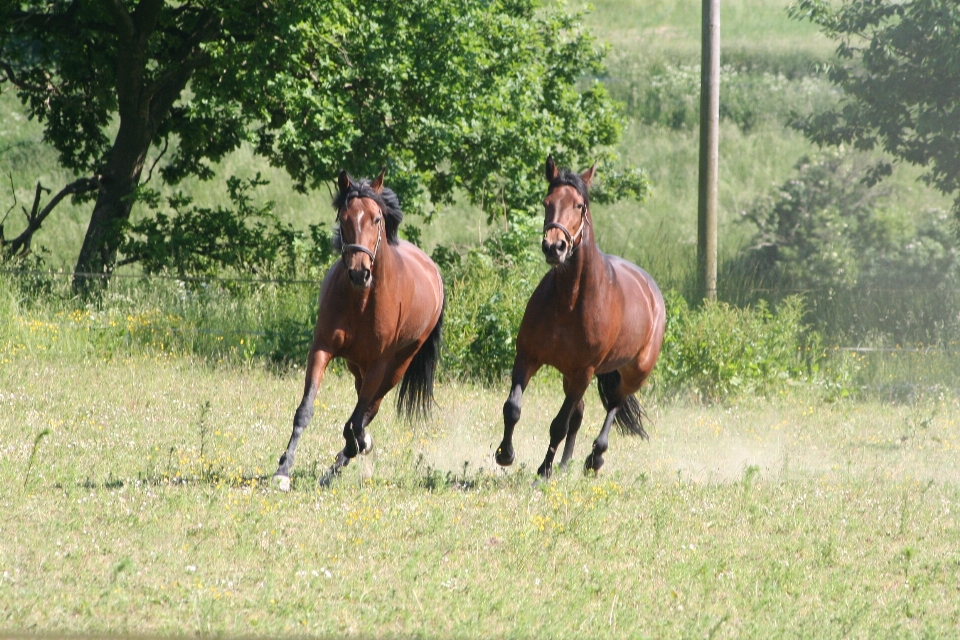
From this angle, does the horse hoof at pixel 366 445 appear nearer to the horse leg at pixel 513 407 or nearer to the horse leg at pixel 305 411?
the horse leg at pixel 305 411

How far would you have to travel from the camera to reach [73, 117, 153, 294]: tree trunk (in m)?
16.1

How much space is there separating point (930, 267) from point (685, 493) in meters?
18.2

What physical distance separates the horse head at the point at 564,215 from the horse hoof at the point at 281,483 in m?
2.26

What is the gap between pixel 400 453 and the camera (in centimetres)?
855

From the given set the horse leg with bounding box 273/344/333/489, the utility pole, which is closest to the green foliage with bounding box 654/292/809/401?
the utility pole

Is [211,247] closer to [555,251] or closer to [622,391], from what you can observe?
[622,391]

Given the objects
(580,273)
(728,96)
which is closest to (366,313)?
(580,273)

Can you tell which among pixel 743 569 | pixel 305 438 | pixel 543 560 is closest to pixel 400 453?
pixel 305 438

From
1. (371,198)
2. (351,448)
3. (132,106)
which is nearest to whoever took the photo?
(371,198)

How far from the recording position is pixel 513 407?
7441mm

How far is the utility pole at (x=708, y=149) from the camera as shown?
13.4 meters

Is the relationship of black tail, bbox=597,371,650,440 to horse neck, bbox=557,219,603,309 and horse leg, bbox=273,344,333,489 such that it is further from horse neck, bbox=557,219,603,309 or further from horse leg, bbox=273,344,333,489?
horse leg, bbox=273,344,333,489

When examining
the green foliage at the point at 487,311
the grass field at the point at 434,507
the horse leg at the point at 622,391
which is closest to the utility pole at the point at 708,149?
the grass field at the point at 434,507

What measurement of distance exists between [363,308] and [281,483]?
1.34m
